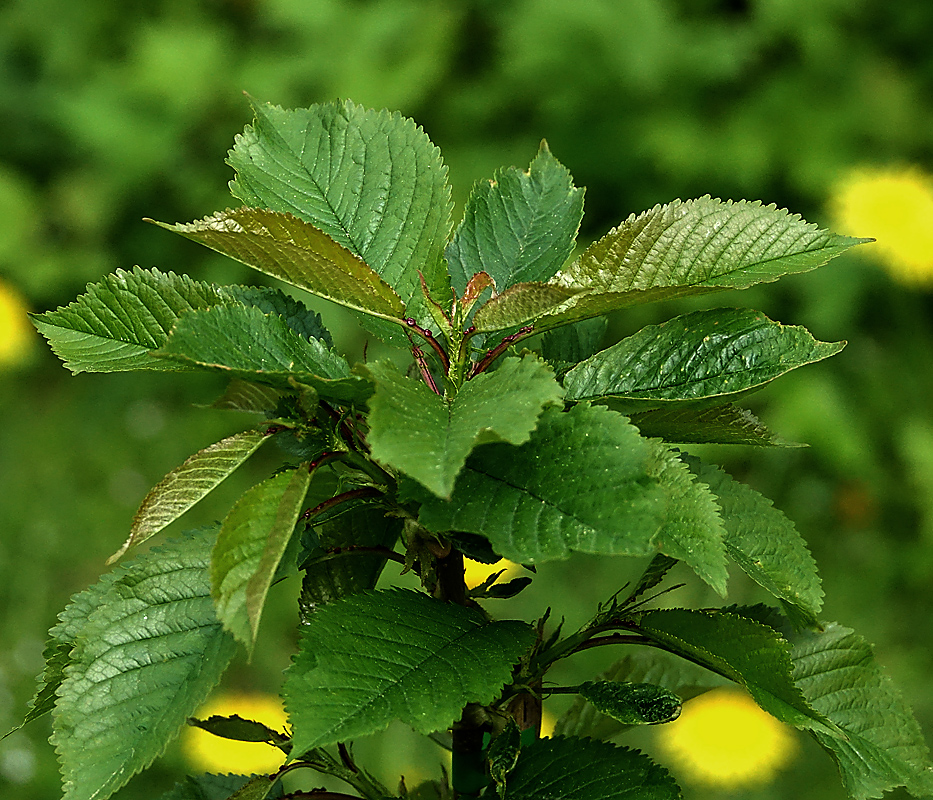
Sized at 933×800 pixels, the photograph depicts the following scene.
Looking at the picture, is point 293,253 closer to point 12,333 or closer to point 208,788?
point 208,788

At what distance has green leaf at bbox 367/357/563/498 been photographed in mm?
532

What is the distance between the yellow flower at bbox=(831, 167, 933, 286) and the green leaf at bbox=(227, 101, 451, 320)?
1.88 meters

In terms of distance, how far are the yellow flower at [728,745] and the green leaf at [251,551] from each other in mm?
1357

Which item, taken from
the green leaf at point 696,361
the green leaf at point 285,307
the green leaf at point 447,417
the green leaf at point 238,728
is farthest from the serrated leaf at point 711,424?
the green leaf at point 238,728

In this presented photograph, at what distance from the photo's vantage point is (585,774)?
0.70 meters

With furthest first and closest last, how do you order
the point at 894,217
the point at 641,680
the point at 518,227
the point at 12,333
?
the point at 12,333
the point at 894,217
the point at 641,680
the point at 518,227

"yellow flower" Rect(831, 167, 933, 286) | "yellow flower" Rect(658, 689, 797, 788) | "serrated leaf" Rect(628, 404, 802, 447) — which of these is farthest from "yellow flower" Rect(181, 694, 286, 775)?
"yellow flower" Rect(831, 167, 933, 286)

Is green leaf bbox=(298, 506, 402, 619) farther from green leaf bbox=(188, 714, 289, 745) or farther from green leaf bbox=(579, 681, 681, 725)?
green leaf bbox=(579, 681, 681, 725)

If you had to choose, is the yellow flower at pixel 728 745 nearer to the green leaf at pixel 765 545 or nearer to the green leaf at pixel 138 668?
the green leaf at pixel 765 545

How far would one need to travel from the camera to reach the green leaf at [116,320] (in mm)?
677

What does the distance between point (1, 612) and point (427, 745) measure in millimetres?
1051

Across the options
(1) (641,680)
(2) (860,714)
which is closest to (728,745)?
(1) (641,680)

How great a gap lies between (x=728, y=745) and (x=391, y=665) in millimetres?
1424

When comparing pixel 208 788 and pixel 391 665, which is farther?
pixel 208 788
